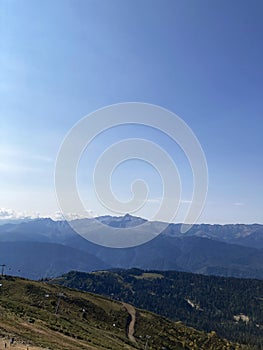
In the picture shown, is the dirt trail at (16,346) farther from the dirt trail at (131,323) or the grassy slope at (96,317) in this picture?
the dirt trail at (131,323)

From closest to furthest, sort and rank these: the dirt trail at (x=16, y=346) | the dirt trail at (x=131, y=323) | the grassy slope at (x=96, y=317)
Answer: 1. the dirt trail at (x=16, y=346)
2. the grassy slope at (x=96, y=317)
3. the dirt trail at (x=131, y=323)

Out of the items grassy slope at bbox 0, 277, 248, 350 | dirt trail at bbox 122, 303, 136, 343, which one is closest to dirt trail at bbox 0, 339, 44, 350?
grassy slope at bbox 0, 277, 248, 350

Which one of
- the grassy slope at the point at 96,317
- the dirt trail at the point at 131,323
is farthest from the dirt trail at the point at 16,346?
the dirt trail at the point at 131,323

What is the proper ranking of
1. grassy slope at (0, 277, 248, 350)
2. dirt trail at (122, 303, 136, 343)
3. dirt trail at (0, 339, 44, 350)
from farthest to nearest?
dirt trail at (122, 303, 136, 343) < grassy slope at (0, 277, 248, 350) < dirt trail at (0, 339, 44, 350)

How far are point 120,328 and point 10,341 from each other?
213 feet

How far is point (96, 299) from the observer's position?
4815 inches

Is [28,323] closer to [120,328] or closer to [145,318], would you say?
[120,328]

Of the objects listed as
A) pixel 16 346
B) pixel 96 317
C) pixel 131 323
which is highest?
pixel 16 346

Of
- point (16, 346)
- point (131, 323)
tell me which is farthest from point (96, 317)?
point (16, 346)

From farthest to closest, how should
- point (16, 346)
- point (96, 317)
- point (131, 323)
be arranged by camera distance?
point (131, 323) < point (96, 317) < point (16, 346)

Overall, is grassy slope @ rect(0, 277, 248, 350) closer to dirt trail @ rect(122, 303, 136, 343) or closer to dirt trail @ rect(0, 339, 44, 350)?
dirt trail @ rect(122, 303, 136, 343)

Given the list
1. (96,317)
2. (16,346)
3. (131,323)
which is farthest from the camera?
(131,323)

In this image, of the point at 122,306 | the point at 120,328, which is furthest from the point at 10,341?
the point at 122,306

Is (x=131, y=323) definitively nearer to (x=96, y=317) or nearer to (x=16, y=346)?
(x=96, y=317)
